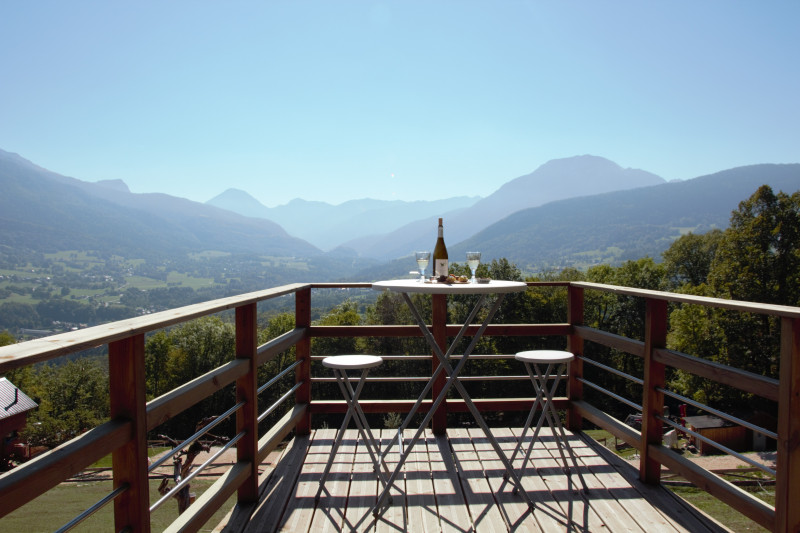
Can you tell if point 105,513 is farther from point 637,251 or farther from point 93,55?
point 637,251

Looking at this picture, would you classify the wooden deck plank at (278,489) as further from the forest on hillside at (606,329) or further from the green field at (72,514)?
the forest on hillside at (606,329)

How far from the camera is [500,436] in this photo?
3.75m

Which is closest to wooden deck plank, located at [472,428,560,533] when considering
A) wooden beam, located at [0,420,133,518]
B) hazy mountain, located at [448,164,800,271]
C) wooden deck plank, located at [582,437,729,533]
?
wooden deck plank, located at [582,437,729,533]

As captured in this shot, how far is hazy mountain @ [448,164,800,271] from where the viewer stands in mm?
112938

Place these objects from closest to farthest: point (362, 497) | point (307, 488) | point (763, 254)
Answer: point (362, 497) → point (307, 488) → point (763, 254)

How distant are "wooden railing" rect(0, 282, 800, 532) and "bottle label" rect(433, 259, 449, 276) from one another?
0.57 m

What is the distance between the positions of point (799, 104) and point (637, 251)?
144 feet

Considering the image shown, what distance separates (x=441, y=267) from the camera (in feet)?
10.1

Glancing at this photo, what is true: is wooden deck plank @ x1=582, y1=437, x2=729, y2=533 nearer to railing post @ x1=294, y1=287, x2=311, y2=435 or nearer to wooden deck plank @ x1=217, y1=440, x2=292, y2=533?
wooden deck plank @ x1=217, y1=440, x2=292, y2=533

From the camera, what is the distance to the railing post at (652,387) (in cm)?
266

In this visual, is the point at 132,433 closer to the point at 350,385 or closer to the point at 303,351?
the point at 350,385

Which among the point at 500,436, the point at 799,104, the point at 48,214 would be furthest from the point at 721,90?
the point at 48,214

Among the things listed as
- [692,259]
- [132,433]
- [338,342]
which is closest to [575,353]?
[132,433]

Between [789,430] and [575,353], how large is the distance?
2126mm
